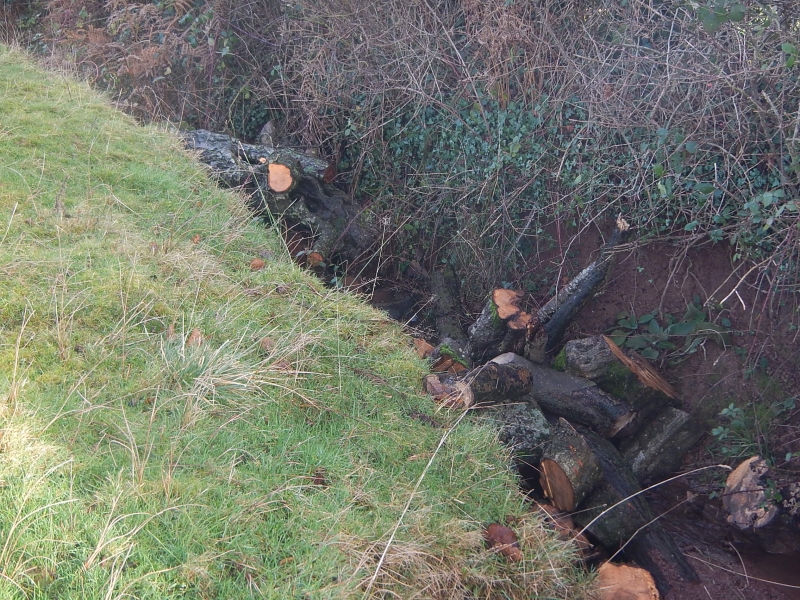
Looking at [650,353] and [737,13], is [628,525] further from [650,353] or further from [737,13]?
[737,13]

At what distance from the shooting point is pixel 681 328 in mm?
5625

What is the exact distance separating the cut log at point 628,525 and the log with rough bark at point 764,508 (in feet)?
2.01

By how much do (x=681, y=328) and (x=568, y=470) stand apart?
234 centimetres

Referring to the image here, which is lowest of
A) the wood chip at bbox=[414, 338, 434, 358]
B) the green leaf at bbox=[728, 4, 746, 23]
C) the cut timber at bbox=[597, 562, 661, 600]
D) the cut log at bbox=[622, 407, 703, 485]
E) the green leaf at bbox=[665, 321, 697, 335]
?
the cut log at bbox=[622, 407, 703, 485]

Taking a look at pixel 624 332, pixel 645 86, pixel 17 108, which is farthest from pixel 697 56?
pixel 17 108

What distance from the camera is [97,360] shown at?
3.11 meters

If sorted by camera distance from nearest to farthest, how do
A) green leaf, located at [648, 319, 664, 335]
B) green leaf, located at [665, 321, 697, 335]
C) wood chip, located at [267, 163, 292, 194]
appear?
green leaf, located at [665, 321, 697, 335] → green leaf, located at [648, 319, 664, 335] → wood chip, located at [267, 163, 292, 194]

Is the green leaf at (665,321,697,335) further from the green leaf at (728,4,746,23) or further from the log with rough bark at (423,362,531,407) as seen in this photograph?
the green leaf at (728,4,746,23)

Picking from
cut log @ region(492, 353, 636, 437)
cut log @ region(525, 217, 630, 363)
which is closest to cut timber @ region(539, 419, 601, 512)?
cut log @ region(492, 353, 636, 437)

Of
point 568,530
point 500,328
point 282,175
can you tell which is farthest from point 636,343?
point 282,175

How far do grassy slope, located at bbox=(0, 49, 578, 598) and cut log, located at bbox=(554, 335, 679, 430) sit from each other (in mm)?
1418

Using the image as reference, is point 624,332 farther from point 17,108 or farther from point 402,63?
point 17,108

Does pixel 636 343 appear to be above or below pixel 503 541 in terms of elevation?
below

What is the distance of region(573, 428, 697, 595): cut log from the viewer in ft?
12.8
